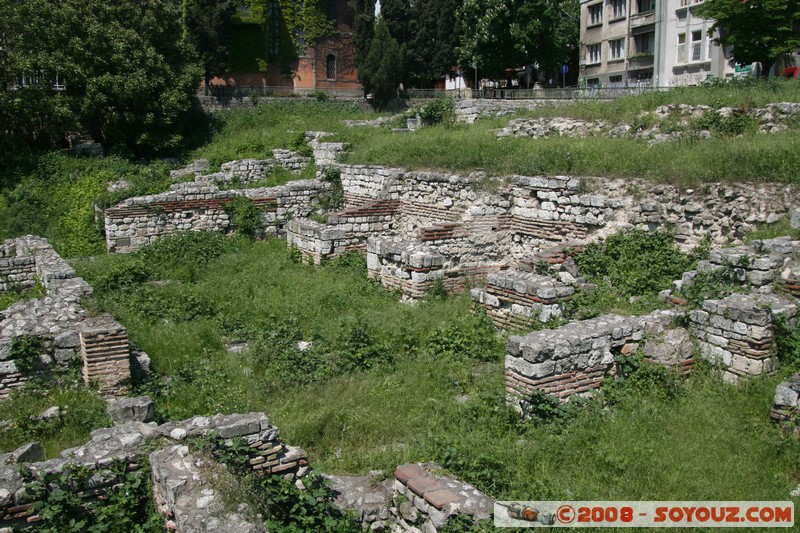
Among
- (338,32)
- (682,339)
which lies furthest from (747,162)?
(338,32)

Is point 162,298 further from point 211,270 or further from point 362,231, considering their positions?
point 362,231

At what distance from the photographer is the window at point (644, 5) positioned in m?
33.6

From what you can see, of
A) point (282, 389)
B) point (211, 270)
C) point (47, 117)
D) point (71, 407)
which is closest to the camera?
point (71, 407)

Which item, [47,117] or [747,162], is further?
[47,117]

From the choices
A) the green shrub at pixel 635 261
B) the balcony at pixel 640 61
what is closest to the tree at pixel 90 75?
the green shrub at pixel 635 261

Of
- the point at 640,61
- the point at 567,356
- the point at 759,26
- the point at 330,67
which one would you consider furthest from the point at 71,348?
the point at 330,67

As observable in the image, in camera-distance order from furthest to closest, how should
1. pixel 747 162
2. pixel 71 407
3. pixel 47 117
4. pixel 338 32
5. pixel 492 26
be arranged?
1. pixel 338 32
2. pixel 492 26
3. pixel 47 117
4. pixel 747 162
5. pixel 71 407

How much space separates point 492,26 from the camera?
109 feet

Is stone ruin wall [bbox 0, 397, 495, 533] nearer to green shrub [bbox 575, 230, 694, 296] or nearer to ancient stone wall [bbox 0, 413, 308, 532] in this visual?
ancient stone wall [bbox 0, 413, 308, 532]

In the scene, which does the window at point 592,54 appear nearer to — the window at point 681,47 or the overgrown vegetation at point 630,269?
the window at point 681,47

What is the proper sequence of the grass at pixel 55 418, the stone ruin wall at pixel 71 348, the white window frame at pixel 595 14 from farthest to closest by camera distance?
1. the white window frame at pixel 595 14
2. the stone ruin wall at pixel 71 348
3. the grass at pixel 55 418

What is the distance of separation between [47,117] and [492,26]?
20.9 meters

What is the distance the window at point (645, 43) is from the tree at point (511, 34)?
3.76m

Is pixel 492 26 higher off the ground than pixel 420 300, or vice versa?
pixel 492 26
